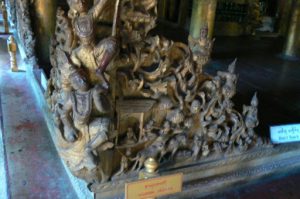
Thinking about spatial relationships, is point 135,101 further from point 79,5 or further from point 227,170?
point 227,170

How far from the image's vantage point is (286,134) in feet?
8.22

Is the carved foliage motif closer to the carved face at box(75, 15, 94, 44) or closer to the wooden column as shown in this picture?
the carved face at box(75, 15, 94, 44)

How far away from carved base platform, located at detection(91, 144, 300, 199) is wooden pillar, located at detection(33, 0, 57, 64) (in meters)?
2.45

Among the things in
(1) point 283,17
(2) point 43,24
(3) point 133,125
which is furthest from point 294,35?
(3) point 133,125

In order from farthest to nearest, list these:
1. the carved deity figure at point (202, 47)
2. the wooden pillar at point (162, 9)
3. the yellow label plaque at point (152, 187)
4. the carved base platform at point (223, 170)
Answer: the wooden pillar at point (162, 9)
the carved deity figure at point (202, 47)
the carved base platform at point (223, 170)
the yellow label plaque at point (152, 187)

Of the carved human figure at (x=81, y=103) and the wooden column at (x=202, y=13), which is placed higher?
the wooden column at (x=202, y=13)

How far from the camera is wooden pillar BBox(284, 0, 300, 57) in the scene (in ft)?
23.3

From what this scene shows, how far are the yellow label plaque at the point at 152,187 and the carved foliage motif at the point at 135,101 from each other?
0.34m

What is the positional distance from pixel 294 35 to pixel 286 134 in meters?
5.46

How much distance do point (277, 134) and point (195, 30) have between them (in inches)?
149

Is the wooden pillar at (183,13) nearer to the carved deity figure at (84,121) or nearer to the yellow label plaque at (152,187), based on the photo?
the carved deity figure at (84,121)

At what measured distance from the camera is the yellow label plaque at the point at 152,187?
1.39 metres

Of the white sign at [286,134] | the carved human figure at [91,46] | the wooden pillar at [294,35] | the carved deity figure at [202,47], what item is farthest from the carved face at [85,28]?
the wooden pillar at [294,35]

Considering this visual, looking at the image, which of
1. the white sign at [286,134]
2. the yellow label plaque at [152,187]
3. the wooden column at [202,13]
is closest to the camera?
the yellow label plaque at [152,187]
